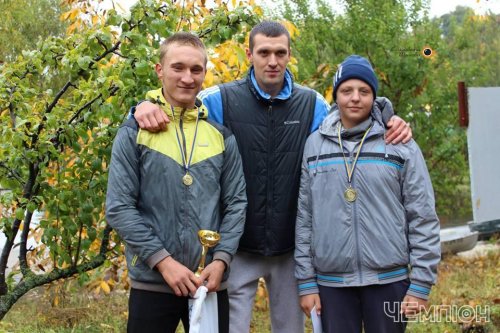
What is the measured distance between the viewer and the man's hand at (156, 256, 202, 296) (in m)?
2.89

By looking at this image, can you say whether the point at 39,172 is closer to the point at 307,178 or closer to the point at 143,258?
Answer: the point at 143,258

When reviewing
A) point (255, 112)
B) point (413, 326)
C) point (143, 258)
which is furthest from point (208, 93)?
point (413, 326)

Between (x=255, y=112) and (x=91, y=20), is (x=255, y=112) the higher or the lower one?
the lower one

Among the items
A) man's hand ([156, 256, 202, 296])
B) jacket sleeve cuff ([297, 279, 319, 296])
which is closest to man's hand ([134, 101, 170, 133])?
man's hand ([156, 256, 202, 296])

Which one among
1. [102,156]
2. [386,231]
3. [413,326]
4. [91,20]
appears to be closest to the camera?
[386,231]

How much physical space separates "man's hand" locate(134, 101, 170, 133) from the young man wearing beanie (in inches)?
28.8

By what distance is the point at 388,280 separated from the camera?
3150 mm

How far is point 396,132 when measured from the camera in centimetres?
321

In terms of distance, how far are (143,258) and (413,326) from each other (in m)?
3.46

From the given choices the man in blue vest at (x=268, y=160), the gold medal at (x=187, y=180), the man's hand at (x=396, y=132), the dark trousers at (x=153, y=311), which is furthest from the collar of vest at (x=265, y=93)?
the dark trousers at (x=153, y=311)

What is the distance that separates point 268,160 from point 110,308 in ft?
12.2

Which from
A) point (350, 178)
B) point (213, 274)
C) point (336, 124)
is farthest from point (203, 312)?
point (336, 124)

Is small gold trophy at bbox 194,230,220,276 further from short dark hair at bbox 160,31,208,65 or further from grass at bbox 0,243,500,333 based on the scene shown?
grass at bbox 0,243,500,333

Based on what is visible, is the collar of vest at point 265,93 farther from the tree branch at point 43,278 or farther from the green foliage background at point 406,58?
the green foliage background at point 406,58
